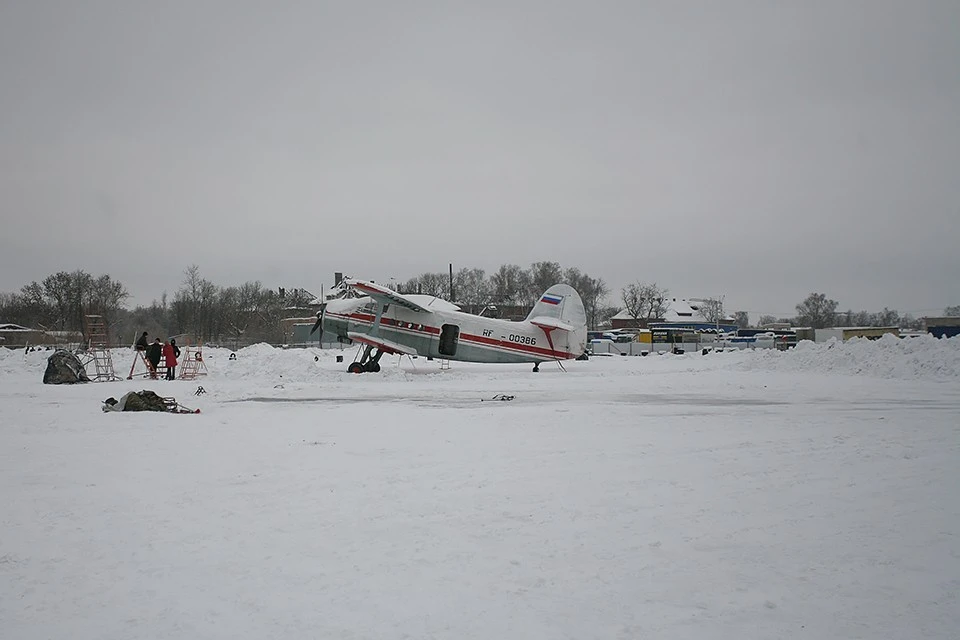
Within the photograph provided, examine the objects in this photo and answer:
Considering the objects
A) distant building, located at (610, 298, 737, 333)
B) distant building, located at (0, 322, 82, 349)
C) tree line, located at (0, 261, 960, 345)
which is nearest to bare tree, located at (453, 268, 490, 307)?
tree line, located at (0, 261, 960, 345)

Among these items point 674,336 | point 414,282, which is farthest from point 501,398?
point 414,282

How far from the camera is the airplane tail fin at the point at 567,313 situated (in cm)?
2659

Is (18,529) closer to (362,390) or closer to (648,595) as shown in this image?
(648,595)

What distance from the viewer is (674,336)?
6128cm

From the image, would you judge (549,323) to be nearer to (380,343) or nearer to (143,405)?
(380,343)

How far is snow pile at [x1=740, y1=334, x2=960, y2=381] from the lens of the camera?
19359 mm

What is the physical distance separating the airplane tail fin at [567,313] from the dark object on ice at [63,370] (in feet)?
56.0

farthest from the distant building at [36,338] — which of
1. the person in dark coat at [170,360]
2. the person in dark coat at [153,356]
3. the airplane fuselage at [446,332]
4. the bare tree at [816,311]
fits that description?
the bare tree at [816,311]

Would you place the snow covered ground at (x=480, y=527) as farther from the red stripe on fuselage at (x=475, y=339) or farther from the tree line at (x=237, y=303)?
the tree line at (x=237, y=303)

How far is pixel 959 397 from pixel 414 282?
314ft

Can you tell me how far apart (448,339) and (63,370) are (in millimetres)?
13321

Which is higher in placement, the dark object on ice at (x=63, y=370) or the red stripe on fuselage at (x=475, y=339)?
the red stripe on fuselage at (x=475, y=339)

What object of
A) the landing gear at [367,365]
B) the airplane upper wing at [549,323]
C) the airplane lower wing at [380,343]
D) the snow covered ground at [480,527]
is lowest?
the snow covered ground at [480,527]

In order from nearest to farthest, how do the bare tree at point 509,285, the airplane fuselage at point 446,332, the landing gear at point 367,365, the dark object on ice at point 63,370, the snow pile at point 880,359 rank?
1. the dark object on ice at point 63,370
2. the snow pile at point 880,359
3. the landing gear at point 367,365
4. the airplane fuselage at point 446,332
5. the bare tree at point 509,285
